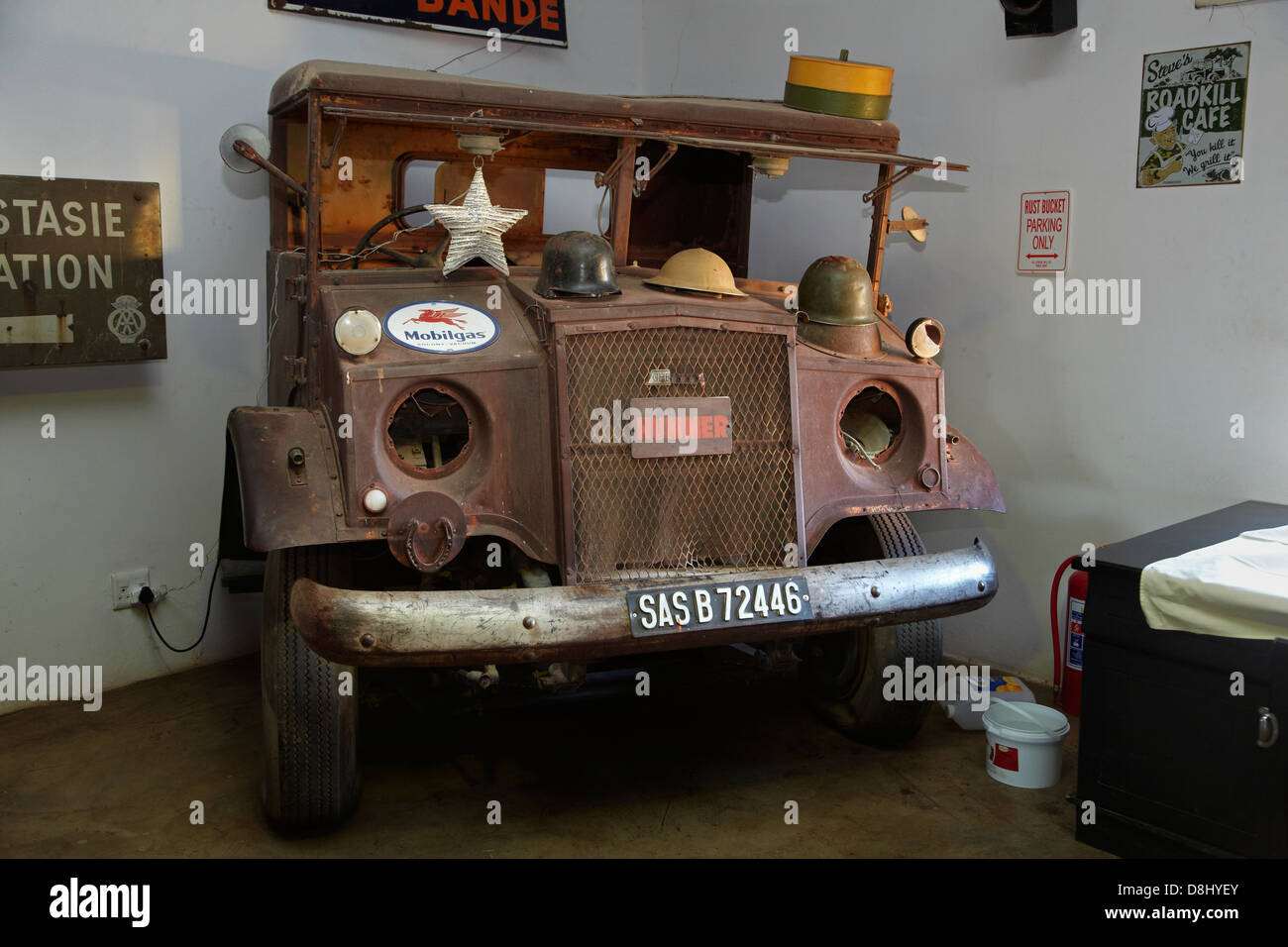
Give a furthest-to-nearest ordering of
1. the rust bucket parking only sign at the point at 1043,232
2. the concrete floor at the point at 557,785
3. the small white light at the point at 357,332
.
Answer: the rust bucket parking only sign at the point at 1043,232
the concrete floor at the point at 557,785
the small white light at the point at 357,332

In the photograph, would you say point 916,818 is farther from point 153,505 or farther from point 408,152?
point 153,505

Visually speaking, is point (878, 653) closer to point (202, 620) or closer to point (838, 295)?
point (838, 295)

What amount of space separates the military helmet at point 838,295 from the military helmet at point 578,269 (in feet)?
2.27

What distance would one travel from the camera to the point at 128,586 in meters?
4.52

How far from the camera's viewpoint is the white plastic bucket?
371cm

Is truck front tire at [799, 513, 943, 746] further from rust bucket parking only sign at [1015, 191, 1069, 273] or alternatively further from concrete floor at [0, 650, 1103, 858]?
rust bucket parking only sign at [1015, 191, 1069, 273]

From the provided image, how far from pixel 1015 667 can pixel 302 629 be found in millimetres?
3059

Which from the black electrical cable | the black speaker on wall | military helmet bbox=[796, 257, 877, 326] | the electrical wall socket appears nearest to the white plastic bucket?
military helmet bbox=[796, 257, 877, 326]

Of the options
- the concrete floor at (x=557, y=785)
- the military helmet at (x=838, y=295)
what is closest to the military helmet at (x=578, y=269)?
the military helmet at (x=838, y=295)

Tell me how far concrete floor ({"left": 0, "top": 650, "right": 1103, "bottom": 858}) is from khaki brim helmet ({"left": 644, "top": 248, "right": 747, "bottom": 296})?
1.21 meters

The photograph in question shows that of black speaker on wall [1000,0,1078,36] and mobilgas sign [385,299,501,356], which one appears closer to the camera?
mobilgas sign [385,299,501,356]

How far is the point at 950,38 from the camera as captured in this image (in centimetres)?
469

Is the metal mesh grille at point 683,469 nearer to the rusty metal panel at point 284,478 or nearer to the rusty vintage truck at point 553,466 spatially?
the rusty vintage truck at point 553,466

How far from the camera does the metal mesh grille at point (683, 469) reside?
10.4 feet
